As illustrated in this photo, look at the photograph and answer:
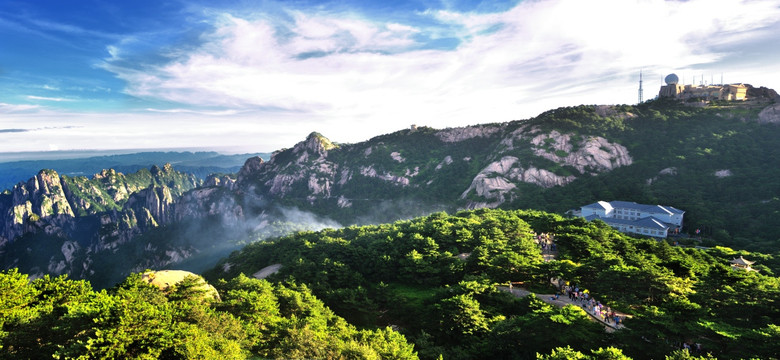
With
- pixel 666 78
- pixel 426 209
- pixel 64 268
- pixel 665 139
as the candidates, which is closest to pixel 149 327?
pixel 426 209

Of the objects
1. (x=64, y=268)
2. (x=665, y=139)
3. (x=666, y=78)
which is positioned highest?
(x=666, y=78)

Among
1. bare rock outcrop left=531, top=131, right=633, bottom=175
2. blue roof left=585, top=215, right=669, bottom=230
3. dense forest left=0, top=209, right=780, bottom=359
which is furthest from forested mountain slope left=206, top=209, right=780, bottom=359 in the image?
bare rock outcrop left=531, top=131, right=633, bottom=175

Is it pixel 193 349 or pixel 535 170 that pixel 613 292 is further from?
pixel 535 170

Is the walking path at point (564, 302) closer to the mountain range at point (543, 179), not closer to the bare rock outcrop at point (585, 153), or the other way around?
the mountain range at point (543, 179)

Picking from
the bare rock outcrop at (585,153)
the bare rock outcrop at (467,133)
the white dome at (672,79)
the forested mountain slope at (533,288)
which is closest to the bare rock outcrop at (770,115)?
the white dome at (672,79)

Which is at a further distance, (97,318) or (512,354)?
(512,354)

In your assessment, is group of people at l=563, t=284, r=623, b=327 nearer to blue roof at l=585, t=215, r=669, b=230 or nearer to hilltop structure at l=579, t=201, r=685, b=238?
blue roof at l=585, t=215, r=669, b=230
